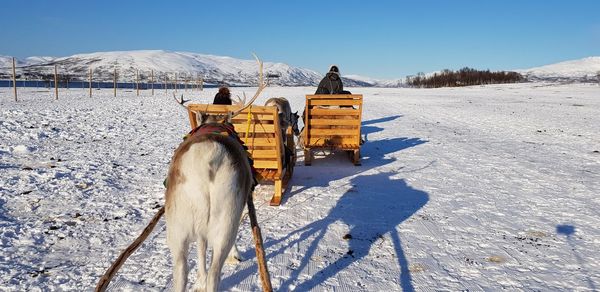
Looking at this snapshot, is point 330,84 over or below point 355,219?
over

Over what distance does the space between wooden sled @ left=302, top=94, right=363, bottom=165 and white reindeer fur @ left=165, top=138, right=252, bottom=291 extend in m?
6.66

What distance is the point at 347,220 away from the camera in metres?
6.17

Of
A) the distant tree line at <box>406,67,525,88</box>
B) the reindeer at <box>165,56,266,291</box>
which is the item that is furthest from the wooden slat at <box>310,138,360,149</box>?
the distant tree line at <box>406,67,525,88</box>

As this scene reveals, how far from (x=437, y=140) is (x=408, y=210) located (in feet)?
26.9

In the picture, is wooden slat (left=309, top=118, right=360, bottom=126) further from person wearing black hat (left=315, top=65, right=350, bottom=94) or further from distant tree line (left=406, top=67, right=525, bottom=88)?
distant tree line (left=406, top=67, right=525, bottom=88)

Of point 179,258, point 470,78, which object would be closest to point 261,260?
point 179,258

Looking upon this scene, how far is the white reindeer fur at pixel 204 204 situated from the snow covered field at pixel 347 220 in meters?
1.00

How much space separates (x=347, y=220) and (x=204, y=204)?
131 inches

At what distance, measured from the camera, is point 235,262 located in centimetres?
471

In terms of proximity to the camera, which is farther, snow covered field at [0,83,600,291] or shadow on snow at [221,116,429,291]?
shadow on snow at [221,116,429,291]

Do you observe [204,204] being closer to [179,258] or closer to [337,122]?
[179,258]

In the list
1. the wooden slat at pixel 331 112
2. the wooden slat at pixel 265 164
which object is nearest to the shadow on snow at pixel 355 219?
the wooden slat at pixel 265 164

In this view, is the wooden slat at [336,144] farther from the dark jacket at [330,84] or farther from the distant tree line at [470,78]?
the distant tree line at [470,78]

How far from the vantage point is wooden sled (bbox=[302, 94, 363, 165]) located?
393 inches
